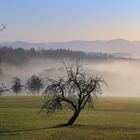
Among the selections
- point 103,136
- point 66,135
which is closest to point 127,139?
point 103,136

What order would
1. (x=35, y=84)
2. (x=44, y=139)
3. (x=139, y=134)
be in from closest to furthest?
1. (x=44, y=139)
2. (x=139, y=134)
3. (x=35, y=84)

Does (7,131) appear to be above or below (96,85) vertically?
below

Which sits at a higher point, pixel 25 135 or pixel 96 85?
pixel 96 85

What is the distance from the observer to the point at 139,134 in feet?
149

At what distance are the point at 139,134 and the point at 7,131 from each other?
14677mm

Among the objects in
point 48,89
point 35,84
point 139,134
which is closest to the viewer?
point 139,134

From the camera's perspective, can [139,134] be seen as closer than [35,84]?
Yes

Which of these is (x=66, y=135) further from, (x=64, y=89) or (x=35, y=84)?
(x=35, y=84)

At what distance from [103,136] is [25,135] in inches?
321

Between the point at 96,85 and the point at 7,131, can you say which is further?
the point at 96,85

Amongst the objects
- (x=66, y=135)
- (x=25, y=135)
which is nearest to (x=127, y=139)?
(x=66, y=135)

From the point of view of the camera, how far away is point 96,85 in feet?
170

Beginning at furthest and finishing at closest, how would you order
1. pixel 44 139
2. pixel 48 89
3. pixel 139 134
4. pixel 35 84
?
pixel 35 84 < pixel 48 89 < pixel 139 134 < pixel 44 139

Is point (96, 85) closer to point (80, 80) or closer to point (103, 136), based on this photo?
point (80, 80)
